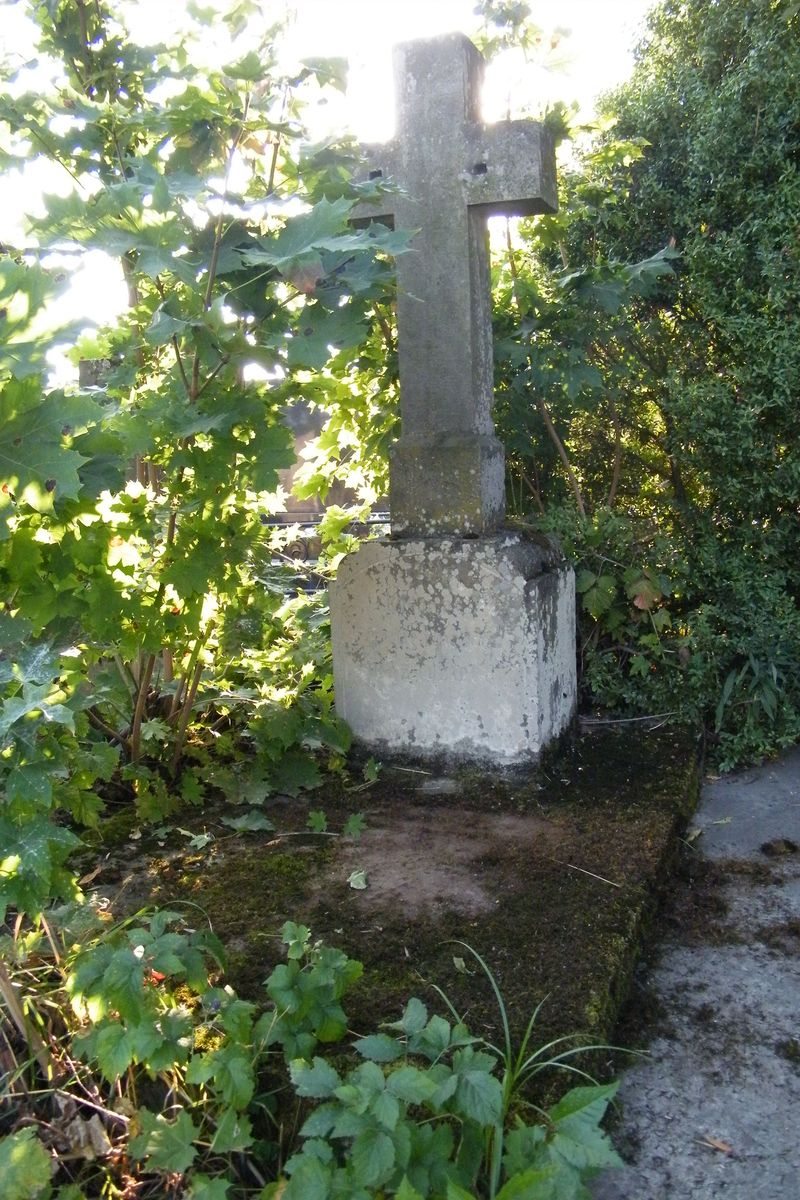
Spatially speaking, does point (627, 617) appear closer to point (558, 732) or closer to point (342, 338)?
point (558, 732)

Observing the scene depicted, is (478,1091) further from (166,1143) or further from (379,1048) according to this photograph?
(166,1143)

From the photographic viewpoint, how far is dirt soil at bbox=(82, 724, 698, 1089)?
76.2 inches

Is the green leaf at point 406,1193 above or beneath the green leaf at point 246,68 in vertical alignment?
beneath

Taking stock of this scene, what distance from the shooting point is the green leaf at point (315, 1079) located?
1475 mm

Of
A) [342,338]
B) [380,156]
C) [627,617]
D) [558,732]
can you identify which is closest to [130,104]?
[380,156]

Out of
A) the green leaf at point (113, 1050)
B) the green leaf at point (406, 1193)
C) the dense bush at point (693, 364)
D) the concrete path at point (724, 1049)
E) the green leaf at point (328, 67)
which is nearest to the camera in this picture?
the green leaf at point (406, 1193)

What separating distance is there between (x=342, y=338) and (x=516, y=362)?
1375 millimetres

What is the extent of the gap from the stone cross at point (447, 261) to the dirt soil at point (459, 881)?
903 mm

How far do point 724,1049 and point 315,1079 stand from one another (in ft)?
3.00

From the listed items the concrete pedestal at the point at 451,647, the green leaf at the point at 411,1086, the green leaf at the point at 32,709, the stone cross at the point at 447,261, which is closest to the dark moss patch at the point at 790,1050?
the green leaf at the point at 411,1086

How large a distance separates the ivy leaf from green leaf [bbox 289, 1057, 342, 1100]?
0.17m

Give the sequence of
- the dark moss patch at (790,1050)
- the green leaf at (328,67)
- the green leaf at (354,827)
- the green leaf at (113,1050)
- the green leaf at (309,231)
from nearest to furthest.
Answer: the green leaf at (113,1050)
the dark moss patch at (790,1050)
the green leaf at (309,231)
the green leaf at (328,67)
the green leaf at (354,827)

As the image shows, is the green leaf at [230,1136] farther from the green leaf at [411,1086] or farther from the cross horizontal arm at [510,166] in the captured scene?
the cross horizontal arm at [510,166]

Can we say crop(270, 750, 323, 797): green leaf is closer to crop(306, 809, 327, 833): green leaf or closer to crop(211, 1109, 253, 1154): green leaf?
crop(306, 809, 327, 833): green leaf
